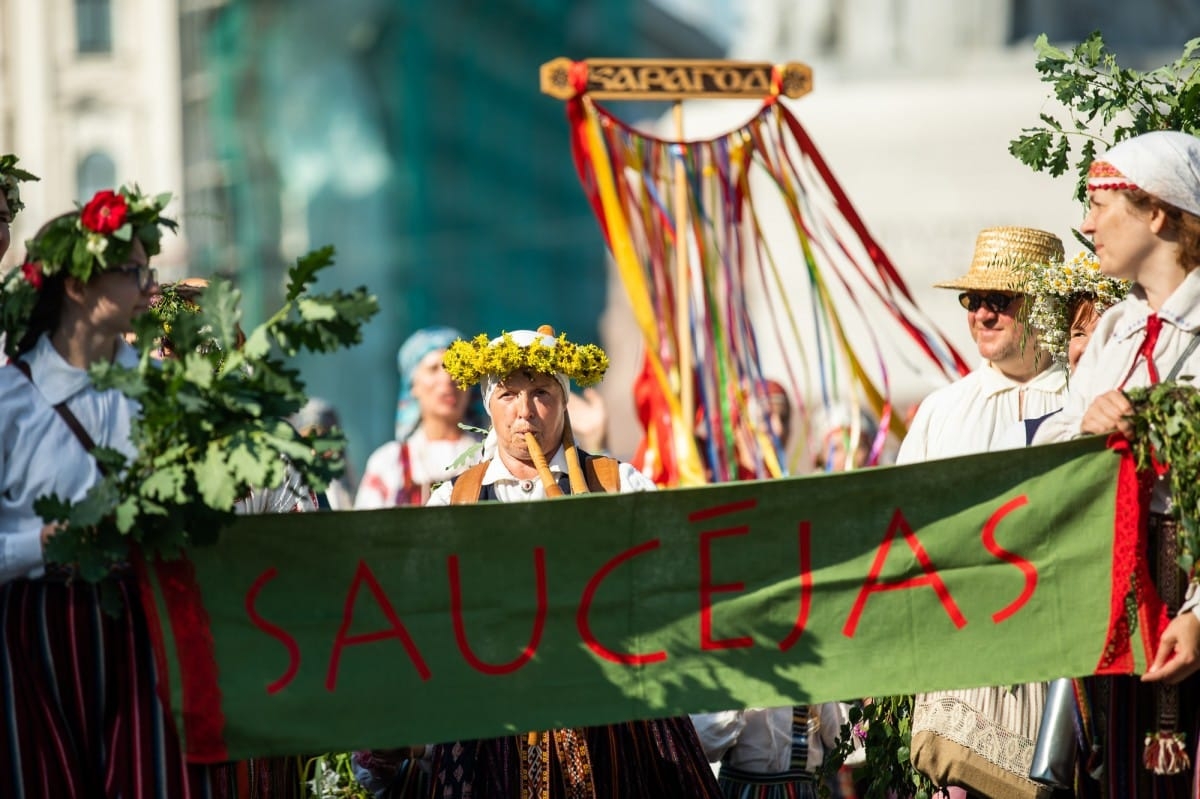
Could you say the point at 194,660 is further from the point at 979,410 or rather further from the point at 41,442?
the point at 979,410

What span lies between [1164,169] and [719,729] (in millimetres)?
2589

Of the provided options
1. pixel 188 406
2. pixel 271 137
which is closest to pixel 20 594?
pixel 188 406

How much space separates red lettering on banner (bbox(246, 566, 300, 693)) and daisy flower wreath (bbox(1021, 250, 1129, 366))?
235 cm

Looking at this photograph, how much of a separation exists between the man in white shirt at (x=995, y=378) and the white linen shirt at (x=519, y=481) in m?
0.86

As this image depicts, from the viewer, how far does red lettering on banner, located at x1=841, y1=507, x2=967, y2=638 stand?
202 inches

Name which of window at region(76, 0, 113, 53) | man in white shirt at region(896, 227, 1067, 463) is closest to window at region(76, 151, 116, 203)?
window at region(76, 0, 113, 53)

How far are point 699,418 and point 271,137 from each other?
110 feet

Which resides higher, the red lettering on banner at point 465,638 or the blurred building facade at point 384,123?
the blurred building facade at point 384,123

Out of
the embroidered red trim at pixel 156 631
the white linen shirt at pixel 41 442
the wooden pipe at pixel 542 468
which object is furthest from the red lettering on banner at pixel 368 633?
the wooden pipe at pixel 542 468

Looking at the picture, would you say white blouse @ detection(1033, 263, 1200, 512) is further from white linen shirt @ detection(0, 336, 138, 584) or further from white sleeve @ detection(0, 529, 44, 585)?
white sleeve @ detection(0, 529, 44, 585)

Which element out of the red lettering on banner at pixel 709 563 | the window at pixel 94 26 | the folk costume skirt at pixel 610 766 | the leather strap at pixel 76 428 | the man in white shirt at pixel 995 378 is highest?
the window at pixel 94 26

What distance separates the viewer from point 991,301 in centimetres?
662

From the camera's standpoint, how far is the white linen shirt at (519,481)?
6.14 m

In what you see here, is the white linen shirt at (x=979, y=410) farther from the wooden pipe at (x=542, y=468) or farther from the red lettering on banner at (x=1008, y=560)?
the red lettering on banner at (x=1008, y=560)
